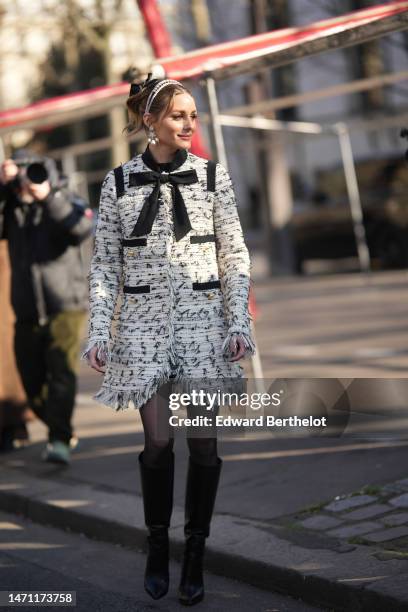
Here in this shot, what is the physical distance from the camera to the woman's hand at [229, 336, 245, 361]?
12.9 ft

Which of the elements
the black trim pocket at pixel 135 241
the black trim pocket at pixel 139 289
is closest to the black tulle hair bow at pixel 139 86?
the black trim pocket at pixel 135 241

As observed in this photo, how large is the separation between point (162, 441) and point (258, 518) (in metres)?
1.09

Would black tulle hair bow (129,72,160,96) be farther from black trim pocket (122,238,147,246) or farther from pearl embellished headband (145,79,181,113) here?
black trim pocket (122,238,147,246)

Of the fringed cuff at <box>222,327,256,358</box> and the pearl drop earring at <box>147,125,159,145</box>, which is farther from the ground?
the pearl drop earring at <box>147,125,159,145</box>

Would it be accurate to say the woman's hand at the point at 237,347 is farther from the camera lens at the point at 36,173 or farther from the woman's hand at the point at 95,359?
the camera lens at the point at 36,173

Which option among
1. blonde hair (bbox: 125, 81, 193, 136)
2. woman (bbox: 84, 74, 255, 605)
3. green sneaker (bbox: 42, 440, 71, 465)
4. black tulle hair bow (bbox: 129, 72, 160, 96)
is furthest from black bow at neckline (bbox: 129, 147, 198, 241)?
green sneaker (bbox: 42, 440, 71, 465)

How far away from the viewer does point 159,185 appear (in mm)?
4086

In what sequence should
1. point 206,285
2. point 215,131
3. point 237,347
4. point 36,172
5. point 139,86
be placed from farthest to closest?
point 215,131 < point 36,172 < point 139,86 < point 206,285 < point 237,347

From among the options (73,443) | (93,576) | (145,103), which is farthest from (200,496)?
(73,443)

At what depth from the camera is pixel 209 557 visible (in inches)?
182

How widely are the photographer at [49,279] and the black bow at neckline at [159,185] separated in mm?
2378

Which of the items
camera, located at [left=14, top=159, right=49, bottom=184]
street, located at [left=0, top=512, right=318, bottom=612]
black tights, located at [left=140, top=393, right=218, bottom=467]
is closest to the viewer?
black tights, located at [left=140, top=393, right=218, bottom=467]

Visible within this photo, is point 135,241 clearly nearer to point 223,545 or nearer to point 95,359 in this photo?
point 95,359

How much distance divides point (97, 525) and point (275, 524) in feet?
2.99
